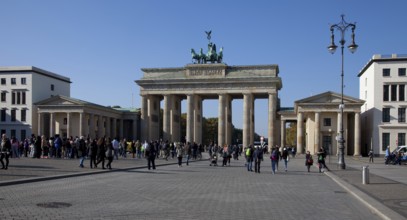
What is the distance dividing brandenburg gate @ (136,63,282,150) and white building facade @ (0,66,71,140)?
19.6 metres

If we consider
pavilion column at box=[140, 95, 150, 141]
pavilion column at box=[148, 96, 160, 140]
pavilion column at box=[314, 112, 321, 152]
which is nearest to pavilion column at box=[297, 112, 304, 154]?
pavilion column at box=[314, 112, 321, 152]

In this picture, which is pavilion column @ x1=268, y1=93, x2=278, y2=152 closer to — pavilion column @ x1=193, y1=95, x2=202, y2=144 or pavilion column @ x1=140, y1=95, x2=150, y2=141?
pavilion column @ x1=193, y1=95, x2=202, y2=144

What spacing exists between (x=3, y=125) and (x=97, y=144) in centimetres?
6732

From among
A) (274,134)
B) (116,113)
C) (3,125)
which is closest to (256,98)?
(274,134)

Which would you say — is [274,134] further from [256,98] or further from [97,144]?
[97,144]

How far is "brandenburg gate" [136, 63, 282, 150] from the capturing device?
85.7m

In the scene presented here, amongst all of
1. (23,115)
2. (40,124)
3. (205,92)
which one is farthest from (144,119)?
(23,115)

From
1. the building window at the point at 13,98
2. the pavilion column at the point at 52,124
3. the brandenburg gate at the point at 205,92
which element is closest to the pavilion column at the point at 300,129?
the brandenburg gate at the point at 205,92

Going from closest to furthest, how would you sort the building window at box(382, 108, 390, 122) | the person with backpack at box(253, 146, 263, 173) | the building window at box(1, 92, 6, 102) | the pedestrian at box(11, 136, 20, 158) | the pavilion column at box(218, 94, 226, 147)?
the person with backpack at box(253, 146, 263, 173) → the pedestrian at box(11, 136, 20, 158) → the building window at box(382, 108, 390, 122) → the pavilion column at box(218, 94, 226, 147) → the building window at box(1, 92, 6, 102)

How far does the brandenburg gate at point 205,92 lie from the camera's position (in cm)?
8569

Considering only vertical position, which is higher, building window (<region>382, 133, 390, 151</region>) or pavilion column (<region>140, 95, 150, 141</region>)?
pavilion column (<region>140, 95, 150, 141</region>)

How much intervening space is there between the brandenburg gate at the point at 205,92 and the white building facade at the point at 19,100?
1962 centimetres

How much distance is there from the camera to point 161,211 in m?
12.5

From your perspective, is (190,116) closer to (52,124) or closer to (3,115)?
(52,124)
